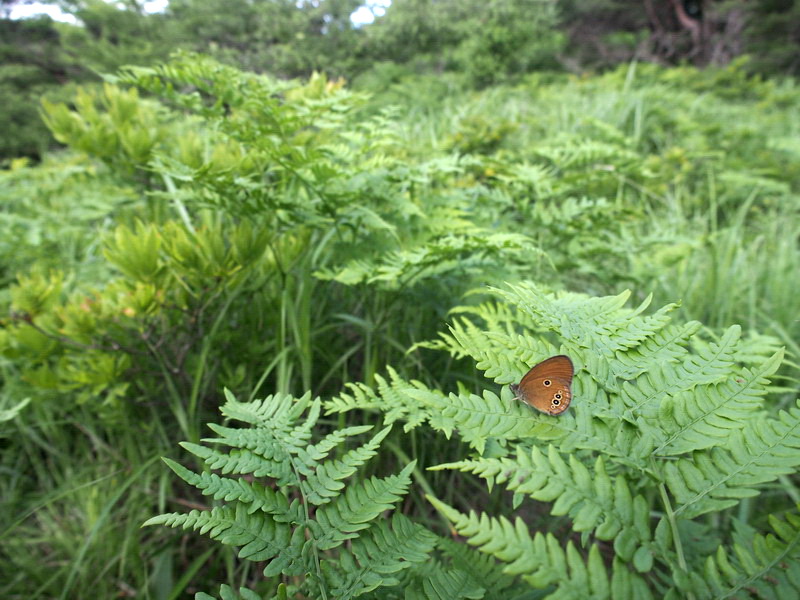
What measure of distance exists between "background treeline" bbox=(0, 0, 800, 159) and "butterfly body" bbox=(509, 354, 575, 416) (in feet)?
6.83

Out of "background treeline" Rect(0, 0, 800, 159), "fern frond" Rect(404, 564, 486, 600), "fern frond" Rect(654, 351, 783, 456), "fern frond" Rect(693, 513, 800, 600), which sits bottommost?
"fern frond" Rect(404, 564, 486, 600)

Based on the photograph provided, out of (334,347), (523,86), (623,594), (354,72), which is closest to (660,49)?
(523,86)

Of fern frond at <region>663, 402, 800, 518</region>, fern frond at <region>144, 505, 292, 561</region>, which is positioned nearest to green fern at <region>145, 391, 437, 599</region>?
fern frond at <region>144, 505, 292, 561</region>

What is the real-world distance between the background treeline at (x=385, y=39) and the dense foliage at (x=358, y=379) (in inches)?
41.9

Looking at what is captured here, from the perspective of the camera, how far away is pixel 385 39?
16.0 feet

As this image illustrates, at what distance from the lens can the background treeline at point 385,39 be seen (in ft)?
12.9

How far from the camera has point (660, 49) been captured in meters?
10.5

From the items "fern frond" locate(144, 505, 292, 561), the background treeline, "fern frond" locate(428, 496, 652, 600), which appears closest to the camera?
"fern frond" locate(428, 496, 652, 600)

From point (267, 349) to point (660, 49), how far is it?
12.8 meters

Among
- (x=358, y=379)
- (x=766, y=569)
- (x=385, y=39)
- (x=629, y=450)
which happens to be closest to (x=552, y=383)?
(x=629, y=450)

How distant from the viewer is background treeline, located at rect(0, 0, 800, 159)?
3.92 m

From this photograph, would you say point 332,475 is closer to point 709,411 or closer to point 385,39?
point 709,411

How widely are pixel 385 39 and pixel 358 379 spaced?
4.64 metres

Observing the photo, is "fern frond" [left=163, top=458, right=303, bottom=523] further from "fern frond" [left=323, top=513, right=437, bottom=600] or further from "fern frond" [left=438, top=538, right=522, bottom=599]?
"fern frond" [left=438, top=538, right=522, bottom=599]
